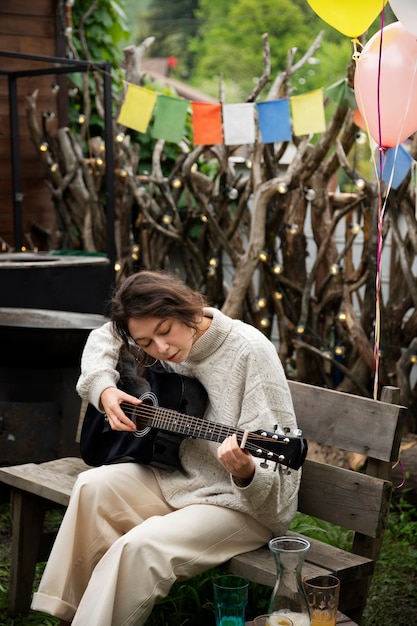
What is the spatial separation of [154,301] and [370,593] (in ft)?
5.75

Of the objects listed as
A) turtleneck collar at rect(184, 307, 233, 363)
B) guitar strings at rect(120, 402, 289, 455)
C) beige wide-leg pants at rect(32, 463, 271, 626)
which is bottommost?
beige wide-leg pants at rect(32, 463, 271, 626)

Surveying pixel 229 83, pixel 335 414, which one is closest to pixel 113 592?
pixel 335 414

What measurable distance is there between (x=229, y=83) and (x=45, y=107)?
36.8 metres

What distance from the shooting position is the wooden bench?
114 inches

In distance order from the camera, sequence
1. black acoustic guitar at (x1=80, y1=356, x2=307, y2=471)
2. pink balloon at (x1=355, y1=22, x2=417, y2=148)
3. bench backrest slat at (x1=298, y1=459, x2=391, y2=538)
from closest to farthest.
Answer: black acoustic guitar at (x1=80, y1=356, x2=307, y2=471) → bench backrest slat at (x1=298, y1=459, x2=391, y2=538) → pink balloon at (x1=355, y1=22, x2=417, y2=148)

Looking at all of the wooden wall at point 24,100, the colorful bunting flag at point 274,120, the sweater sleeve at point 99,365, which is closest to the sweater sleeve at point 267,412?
the sweater sleeve at point 99,365

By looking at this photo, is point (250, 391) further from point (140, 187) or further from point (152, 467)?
point (140, 187)

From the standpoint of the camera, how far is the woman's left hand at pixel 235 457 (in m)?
2.64

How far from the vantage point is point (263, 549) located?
117 inches

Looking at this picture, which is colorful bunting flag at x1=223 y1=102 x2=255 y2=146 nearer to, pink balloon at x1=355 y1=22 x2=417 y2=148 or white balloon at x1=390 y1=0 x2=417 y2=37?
pink balloon at x1=355 y1=22 x2=417 y2=148

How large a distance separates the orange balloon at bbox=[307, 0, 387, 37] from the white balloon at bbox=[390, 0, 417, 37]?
43 centimetres

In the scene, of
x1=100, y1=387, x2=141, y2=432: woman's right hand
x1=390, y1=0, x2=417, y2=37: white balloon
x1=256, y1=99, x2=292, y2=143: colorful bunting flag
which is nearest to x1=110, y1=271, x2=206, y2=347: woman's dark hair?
x1=100, y1=387, x2=141, y2=432: woman's right hand

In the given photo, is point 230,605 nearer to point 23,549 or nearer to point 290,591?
point 290,591

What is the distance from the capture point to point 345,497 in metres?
3.08
